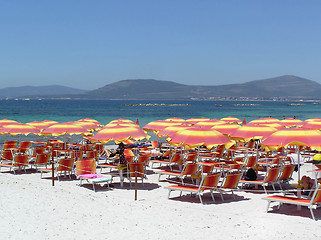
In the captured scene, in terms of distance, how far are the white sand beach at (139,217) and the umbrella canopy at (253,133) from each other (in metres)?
2.40

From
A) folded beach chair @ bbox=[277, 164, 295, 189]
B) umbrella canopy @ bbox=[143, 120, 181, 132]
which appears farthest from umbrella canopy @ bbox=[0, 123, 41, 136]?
folded beach chair @ bbox=[277, 164, 295, 189]

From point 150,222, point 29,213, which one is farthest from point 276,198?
point 29,213

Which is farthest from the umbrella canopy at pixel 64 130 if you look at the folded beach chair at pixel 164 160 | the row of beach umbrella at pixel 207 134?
the folded beach chair at pixel 164 160

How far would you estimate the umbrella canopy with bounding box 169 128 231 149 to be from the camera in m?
10.2

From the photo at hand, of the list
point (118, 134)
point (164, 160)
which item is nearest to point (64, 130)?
point (164, 160)

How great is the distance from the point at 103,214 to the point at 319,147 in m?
4.68

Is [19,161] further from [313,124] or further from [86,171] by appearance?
[313,124]

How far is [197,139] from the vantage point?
1023cm

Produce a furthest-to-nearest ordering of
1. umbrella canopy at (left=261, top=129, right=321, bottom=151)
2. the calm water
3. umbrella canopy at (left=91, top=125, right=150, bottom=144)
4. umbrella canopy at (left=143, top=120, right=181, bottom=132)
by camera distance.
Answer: the calm water
umbrella canopy at (left=143, top=120, right=181, bottom=132)
umbrella canopy at (left=91, top=125, right=150, bottom=144)
umbrella canopy at (left=261, top=129, right=321, bottom=151)

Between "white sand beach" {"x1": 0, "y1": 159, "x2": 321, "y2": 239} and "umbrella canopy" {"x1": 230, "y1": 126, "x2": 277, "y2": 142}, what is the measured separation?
240cm

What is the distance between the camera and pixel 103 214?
7.82m

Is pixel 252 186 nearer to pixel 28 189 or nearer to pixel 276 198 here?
pixel 276 198

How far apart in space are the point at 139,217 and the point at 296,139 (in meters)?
3.86

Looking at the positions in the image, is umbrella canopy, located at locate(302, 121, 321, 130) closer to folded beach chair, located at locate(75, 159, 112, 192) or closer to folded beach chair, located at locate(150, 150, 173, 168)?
folded beach chair, located at locate(150, 150, 173, 168)
